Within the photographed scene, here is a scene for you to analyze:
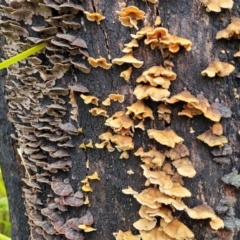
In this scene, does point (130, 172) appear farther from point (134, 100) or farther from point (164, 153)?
point (134, 100)

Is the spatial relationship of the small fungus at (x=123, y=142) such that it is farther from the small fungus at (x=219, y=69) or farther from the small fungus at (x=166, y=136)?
the small fungus at (x=219, y=69)

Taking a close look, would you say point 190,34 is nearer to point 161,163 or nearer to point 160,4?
point 160,4

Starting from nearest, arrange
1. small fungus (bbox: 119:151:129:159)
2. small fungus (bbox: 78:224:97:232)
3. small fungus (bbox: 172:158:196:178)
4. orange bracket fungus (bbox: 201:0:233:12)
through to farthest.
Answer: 1. orange bracket fungus (bbox: 201:0:233:12)
2. small fungus (bbox: 172:158:196:178)
3. small fungus (bbox: 119:151:129:159)
4. small fungus (bbox: 78:224:97:232)

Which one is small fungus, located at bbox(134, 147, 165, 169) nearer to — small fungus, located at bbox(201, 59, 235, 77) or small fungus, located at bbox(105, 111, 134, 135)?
small fungus, located at bbox(105, 111, 134, 135)

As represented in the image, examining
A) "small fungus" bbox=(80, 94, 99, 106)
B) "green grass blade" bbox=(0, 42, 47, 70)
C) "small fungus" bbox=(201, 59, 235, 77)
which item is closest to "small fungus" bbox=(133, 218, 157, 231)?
"small fungus" bbox=(80, 94, 99, 106)

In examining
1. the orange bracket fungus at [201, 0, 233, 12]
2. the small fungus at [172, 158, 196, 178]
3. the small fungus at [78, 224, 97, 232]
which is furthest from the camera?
the small fungus at [78, 224, 97, 232]

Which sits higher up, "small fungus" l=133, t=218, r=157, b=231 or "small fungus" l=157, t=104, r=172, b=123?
"small fungus" l=157, t=104, r=172, b=123

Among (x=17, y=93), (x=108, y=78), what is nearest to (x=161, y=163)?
(x=108, y=78)

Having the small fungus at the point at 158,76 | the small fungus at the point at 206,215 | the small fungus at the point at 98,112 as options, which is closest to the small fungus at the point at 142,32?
the small fungus at the point at 158,76
